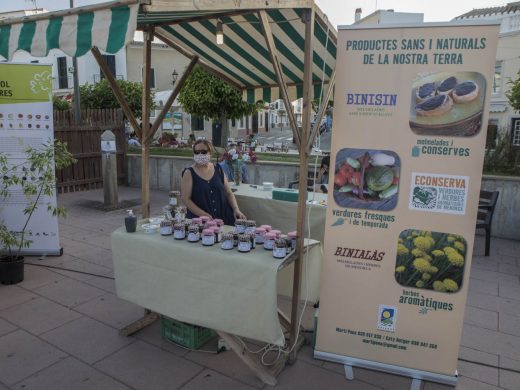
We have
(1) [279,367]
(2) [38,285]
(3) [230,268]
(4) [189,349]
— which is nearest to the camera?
(3) [230,268]

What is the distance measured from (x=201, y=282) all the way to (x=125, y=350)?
3.35 ft

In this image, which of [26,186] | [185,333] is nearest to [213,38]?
[185,333]

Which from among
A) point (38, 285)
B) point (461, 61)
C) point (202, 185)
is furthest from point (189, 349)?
point (461, 61)

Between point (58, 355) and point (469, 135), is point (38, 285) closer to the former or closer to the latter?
point (58, 355)

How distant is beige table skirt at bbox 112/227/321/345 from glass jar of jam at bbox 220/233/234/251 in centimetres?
4

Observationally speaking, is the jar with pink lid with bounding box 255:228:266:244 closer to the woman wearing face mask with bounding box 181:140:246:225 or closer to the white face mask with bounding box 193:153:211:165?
the woman wearing face mask with bounding box 181:140:246:225

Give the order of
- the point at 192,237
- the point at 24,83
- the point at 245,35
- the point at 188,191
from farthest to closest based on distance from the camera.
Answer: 1. the point at 24,83
2. the point at 188,191
3. the point at 245,35
4. the point at 192,237

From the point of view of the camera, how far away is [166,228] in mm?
3184

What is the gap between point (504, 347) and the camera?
348cm

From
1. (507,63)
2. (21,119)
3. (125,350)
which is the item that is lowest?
(125,350)

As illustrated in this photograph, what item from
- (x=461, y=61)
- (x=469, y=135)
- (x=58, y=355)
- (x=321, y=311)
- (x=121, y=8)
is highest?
(x=121, y=8)

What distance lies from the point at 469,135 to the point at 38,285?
179 inches

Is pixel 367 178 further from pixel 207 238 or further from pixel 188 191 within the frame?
pixel 188 191

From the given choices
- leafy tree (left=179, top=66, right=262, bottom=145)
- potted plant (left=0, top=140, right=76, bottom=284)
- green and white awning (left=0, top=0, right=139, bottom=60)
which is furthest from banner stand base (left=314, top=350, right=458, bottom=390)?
leafy tree (left=179, top=66, right=262, bottom=145)
